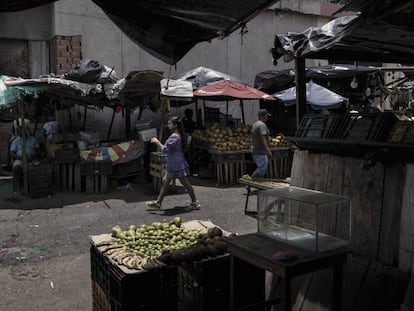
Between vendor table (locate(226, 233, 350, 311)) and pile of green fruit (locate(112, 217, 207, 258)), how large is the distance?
1111 mm

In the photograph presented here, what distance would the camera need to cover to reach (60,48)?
12.7m

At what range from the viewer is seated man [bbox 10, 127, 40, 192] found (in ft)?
33.7

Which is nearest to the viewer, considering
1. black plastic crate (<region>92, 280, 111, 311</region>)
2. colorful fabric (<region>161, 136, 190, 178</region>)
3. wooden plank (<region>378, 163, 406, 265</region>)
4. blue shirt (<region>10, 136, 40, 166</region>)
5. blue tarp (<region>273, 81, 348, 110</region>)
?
wooden plank (<region>378, 163, 406, 265</region>)

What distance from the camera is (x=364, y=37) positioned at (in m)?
4.58

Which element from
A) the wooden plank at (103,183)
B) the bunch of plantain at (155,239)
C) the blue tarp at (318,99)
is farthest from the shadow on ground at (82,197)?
the blue tarp at (318,99)

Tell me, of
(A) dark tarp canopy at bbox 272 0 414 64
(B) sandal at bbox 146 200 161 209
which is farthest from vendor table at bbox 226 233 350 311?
(B) sandal at bbox 146 200 161 209

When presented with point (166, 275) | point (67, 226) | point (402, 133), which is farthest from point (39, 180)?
point (402, 133)

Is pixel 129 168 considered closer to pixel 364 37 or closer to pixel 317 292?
pixel 364 37

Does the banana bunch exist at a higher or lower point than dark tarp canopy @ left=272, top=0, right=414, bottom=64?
lower

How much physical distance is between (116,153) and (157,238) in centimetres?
664

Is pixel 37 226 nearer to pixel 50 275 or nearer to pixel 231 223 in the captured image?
pixel 50 275

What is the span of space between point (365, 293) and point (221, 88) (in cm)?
886

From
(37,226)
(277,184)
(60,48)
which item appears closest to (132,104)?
(60,48)

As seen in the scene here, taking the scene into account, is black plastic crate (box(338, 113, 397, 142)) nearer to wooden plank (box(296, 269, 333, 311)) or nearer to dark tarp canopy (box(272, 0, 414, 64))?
dark tarp canopy (box(272, 0, 414, 64))
